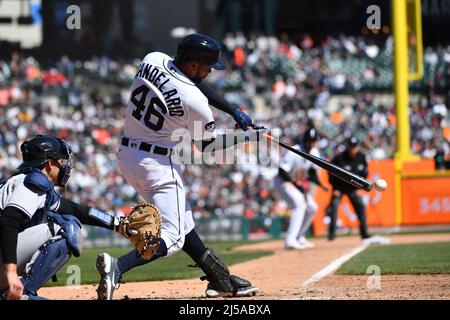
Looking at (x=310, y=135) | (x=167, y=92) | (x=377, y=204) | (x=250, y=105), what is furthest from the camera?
(x=250, y=105)

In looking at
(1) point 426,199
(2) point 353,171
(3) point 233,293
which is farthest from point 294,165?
(3) point 233,293

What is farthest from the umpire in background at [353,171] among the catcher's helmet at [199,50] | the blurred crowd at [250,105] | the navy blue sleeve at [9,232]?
A: the navy blue sleeve at [9,232]

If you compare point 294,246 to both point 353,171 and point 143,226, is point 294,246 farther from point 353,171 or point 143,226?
point 143,226

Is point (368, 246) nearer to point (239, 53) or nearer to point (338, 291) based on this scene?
point (338, 291)

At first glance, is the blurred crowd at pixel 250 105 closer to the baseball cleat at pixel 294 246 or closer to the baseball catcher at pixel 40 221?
the baseball cleat at pixel 294 246

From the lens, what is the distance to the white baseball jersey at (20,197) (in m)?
5.11

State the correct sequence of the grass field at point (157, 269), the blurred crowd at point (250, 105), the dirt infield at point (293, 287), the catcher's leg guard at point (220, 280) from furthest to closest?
1. the blurred crowd at point (250, 105)
2. the grass field at point (157, 269)
3. the catcher's leg guard at point (220, 280)
4. the dirt infield at point (293, 287)

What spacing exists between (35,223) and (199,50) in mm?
1627

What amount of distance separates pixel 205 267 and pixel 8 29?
22049 millimetres

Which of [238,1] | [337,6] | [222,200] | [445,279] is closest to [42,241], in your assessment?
[445,279]

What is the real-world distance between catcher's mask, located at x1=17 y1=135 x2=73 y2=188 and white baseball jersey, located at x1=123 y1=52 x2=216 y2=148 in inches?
27.4

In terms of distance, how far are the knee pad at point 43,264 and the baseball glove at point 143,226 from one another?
1.81ft
